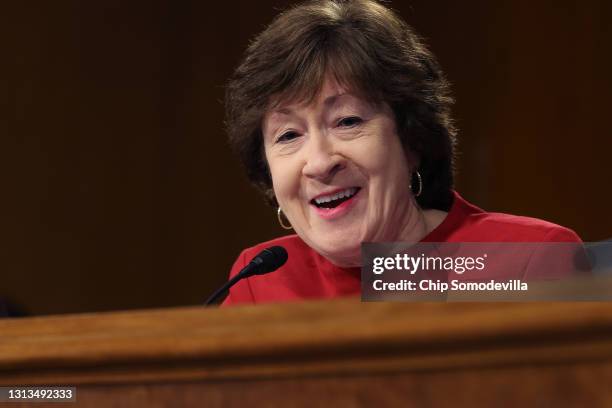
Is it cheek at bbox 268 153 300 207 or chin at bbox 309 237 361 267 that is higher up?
cheek at bbox 268 153 300 207

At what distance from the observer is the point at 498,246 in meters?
1.22

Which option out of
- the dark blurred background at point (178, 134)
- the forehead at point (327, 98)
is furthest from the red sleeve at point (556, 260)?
the dark blurred background at point (178, 134)

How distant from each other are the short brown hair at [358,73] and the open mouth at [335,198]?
0.13 meters

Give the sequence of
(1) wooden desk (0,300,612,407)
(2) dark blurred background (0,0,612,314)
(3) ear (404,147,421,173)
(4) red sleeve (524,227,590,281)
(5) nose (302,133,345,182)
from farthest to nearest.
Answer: (2) dark blurred background (0,0,612,314)
(3) ear (404,147,421,173)
(5) nose (302,133,345,182)
(4) red sleeve (524,227,590,281)
(1) wooden desk (0,300,612,407)

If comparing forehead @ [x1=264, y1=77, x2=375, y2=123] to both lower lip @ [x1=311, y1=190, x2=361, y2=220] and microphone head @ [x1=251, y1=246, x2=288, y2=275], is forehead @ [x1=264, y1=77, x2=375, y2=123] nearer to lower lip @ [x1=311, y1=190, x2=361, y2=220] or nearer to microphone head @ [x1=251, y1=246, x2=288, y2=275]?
lower lip @ [x1=311, y1=190, x2=361, y2=220]

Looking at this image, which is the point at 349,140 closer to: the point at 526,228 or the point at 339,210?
the point at 339,210

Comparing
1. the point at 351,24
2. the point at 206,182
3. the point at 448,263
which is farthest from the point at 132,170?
the point at 448,263

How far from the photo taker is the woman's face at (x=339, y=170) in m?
1.32

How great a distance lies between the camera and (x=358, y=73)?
1322 millimetres

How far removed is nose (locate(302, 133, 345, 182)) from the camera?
4.31 ft

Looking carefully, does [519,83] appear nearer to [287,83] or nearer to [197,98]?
[197,98]

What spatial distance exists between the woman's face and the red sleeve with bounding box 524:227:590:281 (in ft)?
0.81

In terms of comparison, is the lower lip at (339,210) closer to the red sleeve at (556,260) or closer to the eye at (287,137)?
the eye at (287,137)

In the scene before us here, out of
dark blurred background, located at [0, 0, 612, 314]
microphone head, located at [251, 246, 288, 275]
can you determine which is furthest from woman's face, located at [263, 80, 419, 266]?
dark blurred background, located at [0, 0, 612, 314]
